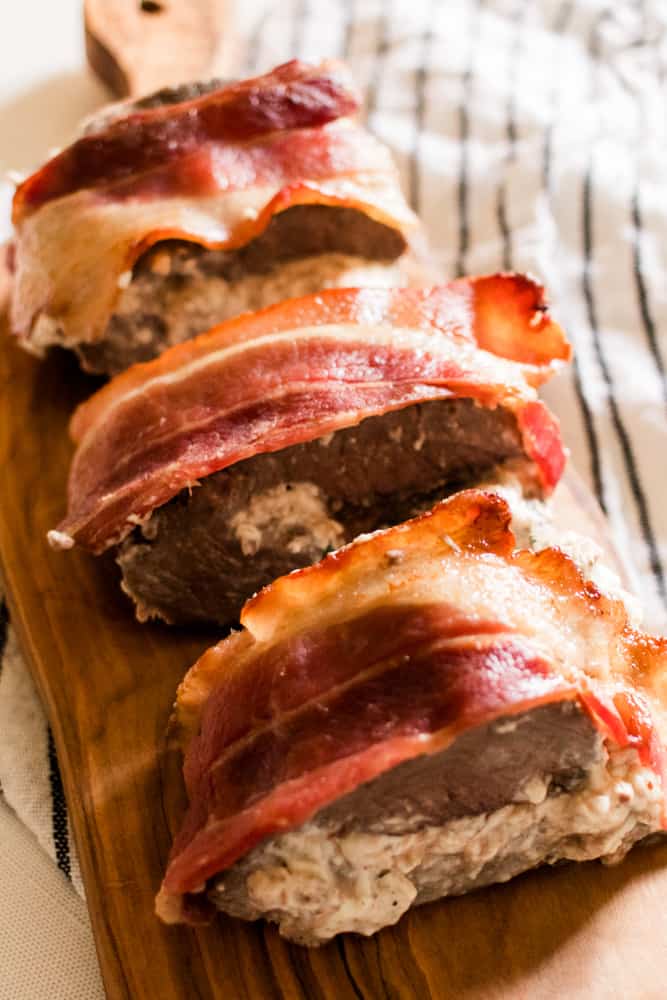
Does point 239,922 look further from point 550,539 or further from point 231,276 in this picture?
point 231,276

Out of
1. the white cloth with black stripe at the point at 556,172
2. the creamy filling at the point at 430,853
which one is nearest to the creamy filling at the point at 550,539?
the creamy filling at the point at 430,853

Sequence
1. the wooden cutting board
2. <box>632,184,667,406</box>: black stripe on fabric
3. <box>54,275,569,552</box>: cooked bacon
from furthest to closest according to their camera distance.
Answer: <box>632,184,667,406</box>: black stripe on fabric
<box>54,275,569,552</box>: cooked bacon
the wooden cutting board

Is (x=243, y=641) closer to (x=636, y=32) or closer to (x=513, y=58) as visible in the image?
(x=513, y=58)

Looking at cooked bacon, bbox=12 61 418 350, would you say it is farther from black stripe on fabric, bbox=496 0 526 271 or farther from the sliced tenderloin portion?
black stripe on fabric, bbox=496 0 526 271

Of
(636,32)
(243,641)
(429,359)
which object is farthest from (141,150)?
(636,32)

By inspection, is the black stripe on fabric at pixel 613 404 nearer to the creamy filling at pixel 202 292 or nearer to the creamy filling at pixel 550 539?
the creamy filling at pixel 550 539

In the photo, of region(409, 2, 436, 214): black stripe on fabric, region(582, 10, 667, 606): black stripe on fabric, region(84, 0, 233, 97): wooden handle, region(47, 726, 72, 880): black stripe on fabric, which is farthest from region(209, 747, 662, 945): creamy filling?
region(84, 0, 233, 97): wooden handle

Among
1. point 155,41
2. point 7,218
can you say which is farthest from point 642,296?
point 7,218
